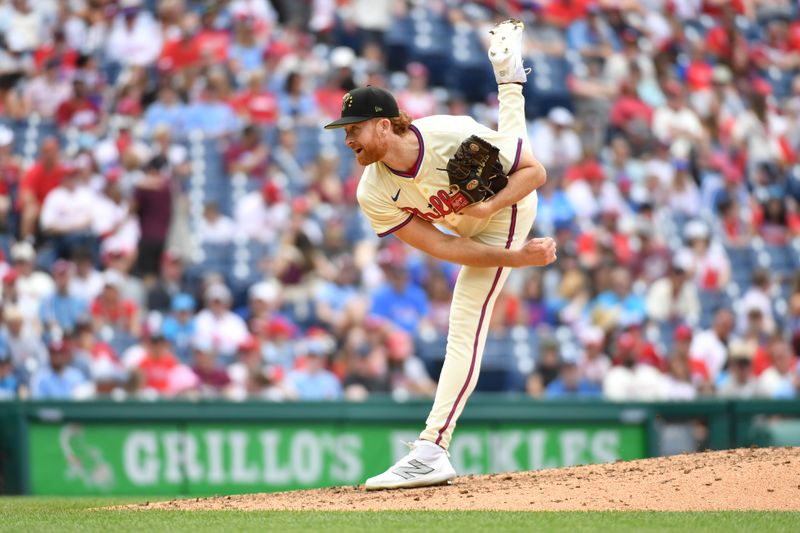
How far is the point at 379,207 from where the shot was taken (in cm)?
539

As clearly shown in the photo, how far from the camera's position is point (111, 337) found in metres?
10.3

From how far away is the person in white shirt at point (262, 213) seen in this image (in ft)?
38.3

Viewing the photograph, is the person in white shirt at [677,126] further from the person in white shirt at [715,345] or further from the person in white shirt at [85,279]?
the person in white shirt at [85,279]

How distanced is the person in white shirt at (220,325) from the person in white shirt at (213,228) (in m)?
0.92

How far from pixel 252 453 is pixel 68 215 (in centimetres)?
335

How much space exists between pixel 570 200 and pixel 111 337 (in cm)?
484

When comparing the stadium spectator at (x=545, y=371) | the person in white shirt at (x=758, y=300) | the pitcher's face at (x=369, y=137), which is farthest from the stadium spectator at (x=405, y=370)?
the pitcher's face at (x=369, y=137)

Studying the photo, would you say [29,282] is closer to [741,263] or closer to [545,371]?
[545,371]

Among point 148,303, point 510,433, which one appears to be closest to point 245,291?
point 148,303

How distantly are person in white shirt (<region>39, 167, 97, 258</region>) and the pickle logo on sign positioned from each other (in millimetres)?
2585

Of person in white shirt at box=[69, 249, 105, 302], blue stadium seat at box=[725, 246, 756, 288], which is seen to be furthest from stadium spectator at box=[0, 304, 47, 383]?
blue stadium seat at box=[725, 246, 756, 288]

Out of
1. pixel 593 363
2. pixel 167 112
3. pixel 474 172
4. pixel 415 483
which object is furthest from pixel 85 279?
pixel 474 172

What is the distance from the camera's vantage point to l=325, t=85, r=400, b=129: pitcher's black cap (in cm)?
520

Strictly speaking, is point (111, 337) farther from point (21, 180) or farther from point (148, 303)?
point (21, 180)
